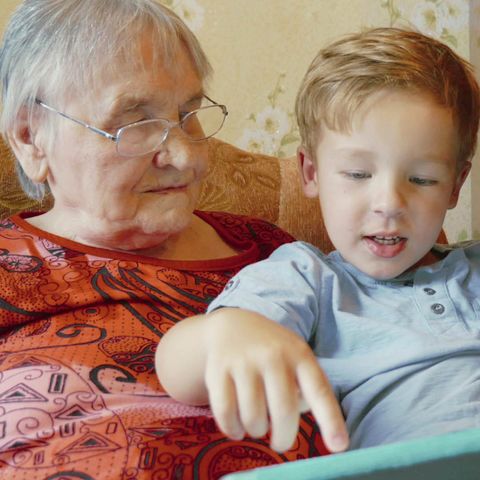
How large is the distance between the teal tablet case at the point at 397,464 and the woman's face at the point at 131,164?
0.77 m

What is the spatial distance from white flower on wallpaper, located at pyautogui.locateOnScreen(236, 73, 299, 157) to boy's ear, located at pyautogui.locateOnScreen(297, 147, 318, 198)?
1.28 metres

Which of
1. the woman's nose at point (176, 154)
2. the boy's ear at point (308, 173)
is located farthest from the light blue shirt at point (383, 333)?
the woman's nose at point (176, 154)

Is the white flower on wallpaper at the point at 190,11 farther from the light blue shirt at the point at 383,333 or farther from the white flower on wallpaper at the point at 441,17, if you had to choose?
the light blue shirt at the point at 383,333

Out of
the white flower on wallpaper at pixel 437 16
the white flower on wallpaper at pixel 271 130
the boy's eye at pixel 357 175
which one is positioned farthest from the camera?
the white flower on wallpaper at pixel 271 130

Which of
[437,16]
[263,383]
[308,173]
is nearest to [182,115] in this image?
[308,173]

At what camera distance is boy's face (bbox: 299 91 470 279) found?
100 centimetres

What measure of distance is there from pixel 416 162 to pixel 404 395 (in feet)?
0.95

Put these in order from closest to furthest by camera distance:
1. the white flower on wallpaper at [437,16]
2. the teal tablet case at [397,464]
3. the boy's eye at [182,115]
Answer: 1. the teal tablet case at [397,464]
2. the boy's eye at [182,115]
3. the white flower on wallpaper at [437,16]

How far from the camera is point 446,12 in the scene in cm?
230

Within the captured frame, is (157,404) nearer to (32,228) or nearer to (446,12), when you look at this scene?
(32,228)

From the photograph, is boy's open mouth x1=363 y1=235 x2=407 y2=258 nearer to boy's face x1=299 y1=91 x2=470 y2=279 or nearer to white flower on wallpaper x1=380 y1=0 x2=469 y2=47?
boy's face x1=299 y1=91 x2=470 y2=279

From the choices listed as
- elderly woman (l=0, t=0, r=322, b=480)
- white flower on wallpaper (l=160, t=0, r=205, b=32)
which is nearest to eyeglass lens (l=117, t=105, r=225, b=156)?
elderly woman (l=0, t=0, r=322, b=480)

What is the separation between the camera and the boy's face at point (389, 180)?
3.28 feet

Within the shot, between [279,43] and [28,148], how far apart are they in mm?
1257
